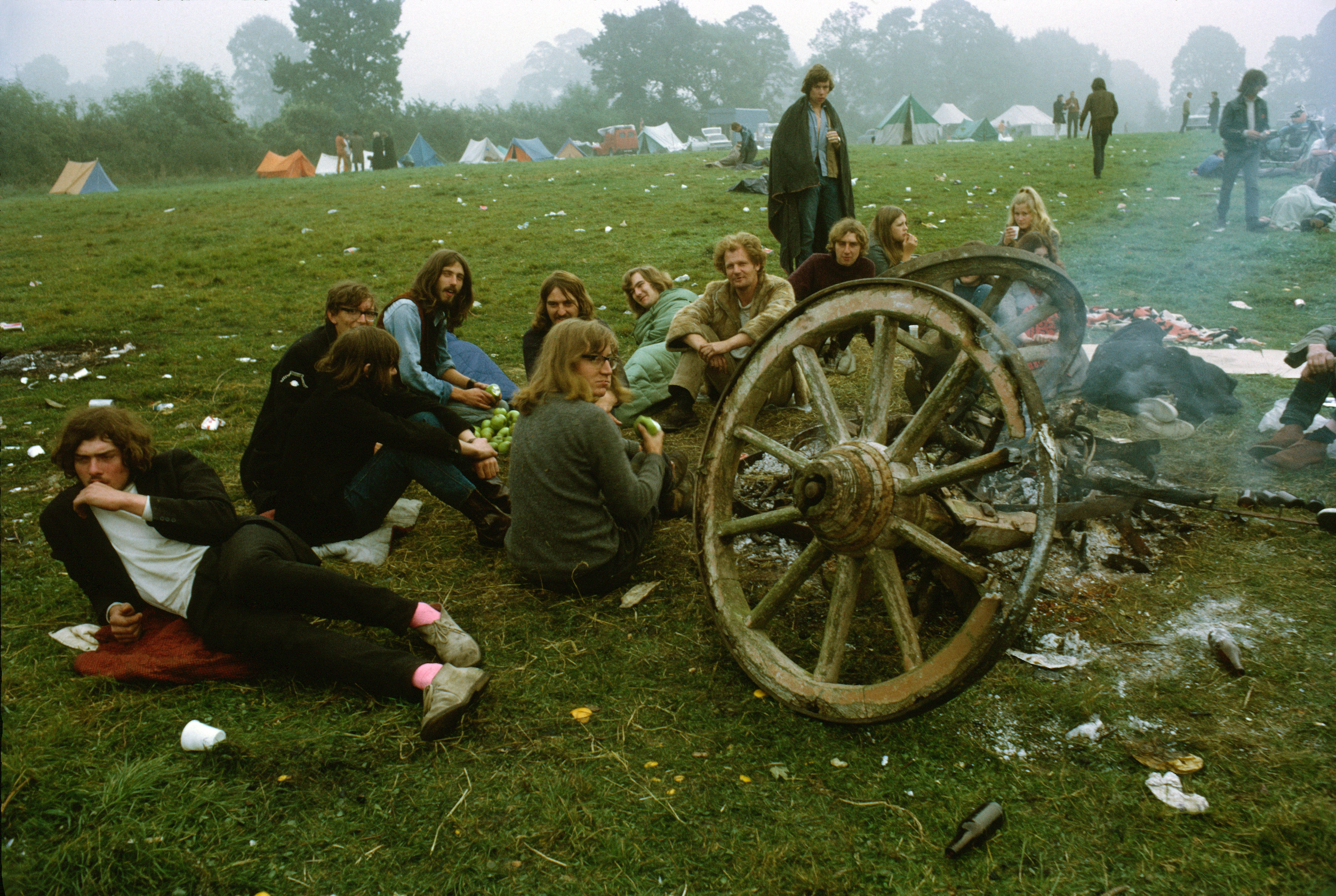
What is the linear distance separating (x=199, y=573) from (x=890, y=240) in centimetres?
533

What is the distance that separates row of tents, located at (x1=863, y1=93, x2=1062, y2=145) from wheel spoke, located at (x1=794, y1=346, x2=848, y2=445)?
112 feet

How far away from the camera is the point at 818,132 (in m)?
7.09

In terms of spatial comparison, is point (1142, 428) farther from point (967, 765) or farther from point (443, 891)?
point (443, 891)

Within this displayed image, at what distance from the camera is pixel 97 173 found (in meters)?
23.5

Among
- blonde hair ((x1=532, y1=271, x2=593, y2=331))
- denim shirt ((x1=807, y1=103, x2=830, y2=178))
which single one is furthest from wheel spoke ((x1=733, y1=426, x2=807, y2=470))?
denim shirt ((x1=807, y1=103, x2=830, y2=178))

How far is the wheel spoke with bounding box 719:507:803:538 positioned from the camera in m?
2.73

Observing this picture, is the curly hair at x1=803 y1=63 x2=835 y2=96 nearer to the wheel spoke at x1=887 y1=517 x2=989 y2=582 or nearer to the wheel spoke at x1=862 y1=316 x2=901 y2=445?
the wheel spoke at x1=862 y1=316 x2=901 y2=445

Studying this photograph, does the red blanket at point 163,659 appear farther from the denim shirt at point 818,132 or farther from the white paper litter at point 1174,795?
the denim shirt at point 818,132

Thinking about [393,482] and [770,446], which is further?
[393,482]

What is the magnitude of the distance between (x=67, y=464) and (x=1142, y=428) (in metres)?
5.89

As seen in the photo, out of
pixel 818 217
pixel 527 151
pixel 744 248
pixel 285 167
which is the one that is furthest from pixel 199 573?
pixel 527 151

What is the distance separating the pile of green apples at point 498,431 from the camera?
537cm

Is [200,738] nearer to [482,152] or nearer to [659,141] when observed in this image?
[482,152]

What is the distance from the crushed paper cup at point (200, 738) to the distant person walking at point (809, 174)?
5884mm
